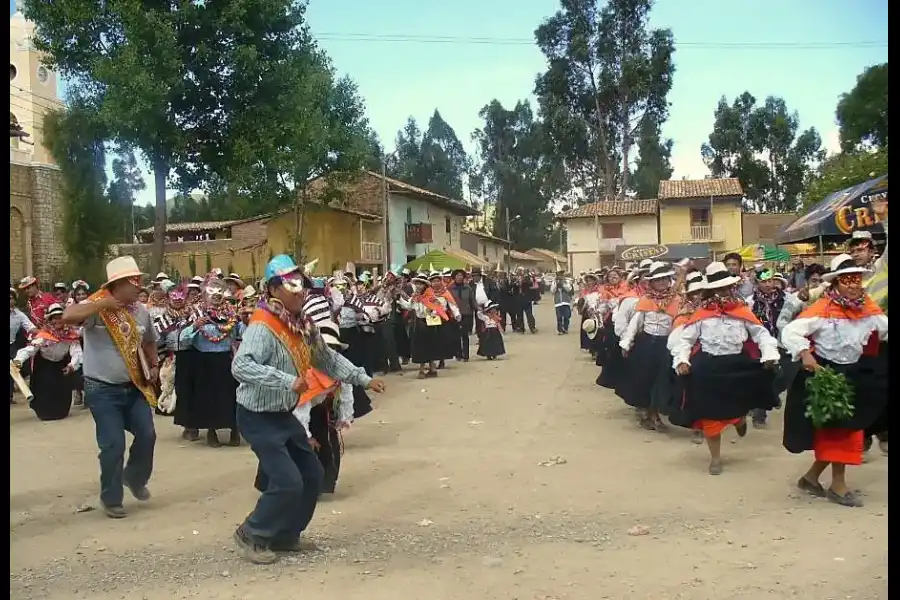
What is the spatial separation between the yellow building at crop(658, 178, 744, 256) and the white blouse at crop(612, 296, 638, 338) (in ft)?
152

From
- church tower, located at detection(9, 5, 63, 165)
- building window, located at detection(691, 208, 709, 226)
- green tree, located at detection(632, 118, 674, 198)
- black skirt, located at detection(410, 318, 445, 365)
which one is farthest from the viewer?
green tree, located at detection(632, 118, 674, 198)

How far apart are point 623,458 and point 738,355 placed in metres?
1.46

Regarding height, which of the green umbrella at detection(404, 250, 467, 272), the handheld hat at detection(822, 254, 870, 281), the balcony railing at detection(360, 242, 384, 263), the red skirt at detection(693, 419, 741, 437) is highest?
the balcony railing at detection(360, 242, 384, 263)

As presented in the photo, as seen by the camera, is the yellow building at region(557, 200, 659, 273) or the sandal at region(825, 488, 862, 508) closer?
the sandal at region(825, 488, 862, 508)

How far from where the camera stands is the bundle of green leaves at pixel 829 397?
6.02m

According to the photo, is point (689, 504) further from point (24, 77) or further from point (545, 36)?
point (545, 36)

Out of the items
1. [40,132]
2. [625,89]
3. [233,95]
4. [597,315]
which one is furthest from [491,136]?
[597,315]

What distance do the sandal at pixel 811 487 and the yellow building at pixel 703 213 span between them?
163ft

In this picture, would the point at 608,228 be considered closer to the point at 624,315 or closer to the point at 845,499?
the point at 624,315

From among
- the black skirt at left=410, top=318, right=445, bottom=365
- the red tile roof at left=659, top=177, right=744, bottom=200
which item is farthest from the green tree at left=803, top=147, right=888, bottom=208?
the red tile roof at left=659, top=177, right=744, bottom=200

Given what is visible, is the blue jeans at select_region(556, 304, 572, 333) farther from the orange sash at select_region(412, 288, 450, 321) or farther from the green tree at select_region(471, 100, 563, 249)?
the green tree at select_region(471, 100, 563, 249)

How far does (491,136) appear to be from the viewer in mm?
75188

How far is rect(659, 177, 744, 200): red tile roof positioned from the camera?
2153 inches

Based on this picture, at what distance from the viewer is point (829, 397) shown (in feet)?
19.8
